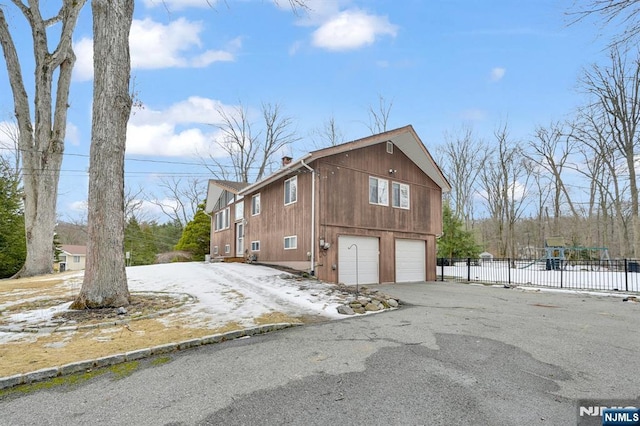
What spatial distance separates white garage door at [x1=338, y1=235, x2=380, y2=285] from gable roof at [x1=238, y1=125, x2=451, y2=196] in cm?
285

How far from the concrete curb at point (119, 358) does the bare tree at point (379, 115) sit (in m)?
24.0

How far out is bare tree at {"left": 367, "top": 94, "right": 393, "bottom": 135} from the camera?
87.8ft

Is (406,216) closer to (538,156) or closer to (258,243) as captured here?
(258,243)

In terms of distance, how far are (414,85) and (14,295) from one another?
16.3 metres

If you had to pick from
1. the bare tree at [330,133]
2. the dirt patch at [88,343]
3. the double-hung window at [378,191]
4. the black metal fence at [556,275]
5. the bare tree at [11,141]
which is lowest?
the black metal fence at [556,275]

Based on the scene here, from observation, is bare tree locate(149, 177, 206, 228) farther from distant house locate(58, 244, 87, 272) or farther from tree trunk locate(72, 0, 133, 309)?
tree trunk locate(72, 0, 133, 309)

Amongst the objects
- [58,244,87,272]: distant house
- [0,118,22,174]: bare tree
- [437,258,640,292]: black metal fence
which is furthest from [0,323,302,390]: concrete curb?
[58,244,87,272]: distant house

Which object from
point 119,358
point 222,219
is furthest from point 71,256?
point 119,358

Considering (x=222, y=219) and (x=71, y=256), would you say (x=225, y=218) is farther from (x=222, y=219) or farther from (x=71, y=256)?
(x=71, y=256)

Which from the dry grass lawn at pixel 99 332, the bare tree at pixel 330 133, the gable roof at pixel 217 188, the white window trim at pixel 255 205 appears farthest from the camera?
the bare tree at pixel 330 133

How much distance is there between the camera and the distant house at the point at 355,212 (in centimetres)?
1128

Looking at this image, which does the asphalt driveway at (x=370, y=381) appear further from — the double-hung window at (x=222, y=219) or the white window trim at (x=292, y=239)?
the double-hung window at (x=222, y=219)

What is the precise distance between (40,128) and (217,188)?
9221 mm

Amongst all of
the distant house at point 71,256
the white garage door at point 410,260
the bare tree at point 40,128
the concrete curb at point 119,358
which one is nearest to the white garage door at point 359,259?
the white garage door at point 410,260
